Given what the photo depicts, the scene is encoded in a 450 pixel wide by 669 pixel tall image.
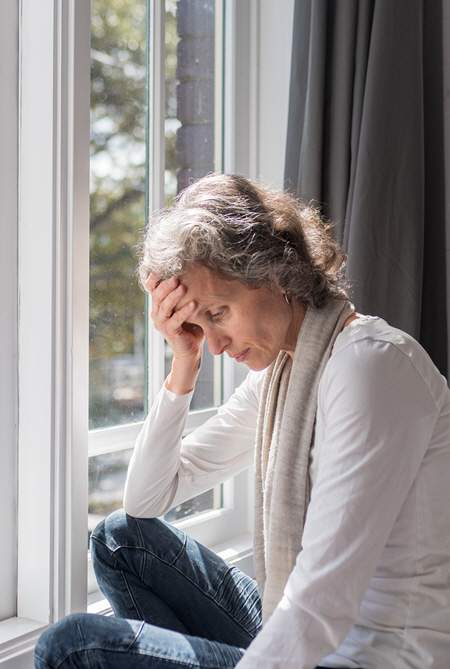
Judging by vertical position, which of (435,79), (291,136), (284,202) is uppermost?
(435,79)

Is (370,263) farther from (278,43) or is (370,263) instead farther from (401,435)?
(401,435)

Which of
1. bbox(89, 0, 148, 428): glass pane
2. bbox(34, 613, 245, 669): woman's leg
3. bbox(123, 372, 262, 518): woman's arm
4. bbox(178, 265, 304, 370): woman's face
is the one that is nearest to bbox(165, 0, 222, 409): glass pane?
bbox(89, 0, 148, 428): glass pane

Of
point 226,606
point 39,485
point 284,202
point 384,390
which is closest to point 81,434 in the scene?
point 39,485

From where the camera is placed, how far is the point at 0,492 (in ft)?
5.36

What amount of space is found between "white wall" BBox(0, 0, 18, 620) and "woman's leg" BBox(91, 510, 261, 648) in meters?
0.21

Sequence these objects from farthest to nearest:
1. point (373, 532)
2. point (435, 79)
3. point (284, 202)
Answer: point (435, 79), point (284, 202), point (373, 532)

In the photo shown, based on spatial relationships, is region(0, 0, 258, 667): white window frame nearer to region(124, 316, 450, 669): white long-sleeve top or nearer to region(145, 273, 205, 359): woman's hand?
region(145, 273, 205, 359): woman's hand

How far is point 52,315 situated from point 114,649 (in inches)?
A: 24.9

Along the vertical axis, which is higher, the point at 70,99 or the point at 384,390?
the point at 70,99

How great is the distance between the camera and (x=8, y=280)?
5.34ft

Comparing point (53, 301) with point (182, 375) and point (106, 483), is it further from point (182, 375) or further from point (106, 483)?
point (106, 483)

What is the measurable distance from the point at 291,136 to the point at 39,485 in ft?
3.49

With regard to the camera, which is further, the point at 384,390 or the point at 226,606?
the point at 226,606

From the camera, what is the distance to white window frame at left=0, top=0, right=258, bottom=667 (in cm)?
160
